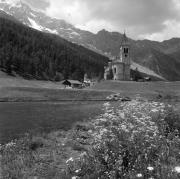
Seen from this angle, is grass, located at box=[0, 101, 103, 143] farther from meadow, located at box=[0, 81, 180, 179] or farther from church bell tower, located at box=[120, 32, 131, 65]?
church bell tower, located at box=[120, 32, 131, 65]

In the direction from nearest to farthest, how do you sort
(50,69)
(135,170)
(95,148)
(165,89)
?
(135,170)
(95,148)
(165,89)
(50,69)

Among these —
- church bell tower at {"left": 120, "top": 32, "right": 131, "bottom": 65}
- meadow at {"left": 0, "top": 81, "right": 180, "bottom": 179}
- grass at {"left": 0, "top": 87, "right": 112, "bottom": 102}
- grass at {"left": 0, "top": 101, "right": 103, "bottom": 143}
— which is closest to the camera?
meadow at {"left": 0, "top": 81, "right": 180, "bottom": 179}

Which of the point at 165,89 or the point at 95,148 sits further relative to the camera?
the point at 165,89

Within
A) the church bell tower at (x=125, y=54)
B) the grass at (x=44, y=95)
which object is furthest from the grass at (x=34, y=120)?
the church bell tower at (x=125, y=54)

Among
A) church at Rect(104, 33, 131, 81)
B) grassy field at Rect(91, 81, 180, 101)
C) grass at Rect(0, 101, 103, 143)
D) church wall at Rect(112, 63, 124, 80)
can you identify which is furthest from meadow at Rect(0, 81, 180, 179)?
church at Rect(104, 33, 131, 81)

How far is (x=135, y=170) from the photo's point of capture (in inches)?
312

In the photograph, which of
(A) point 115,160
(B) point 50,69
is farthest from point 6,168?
(B) point 50,69

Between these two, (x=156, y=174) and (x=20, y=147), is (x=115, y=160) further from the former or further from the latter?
(x=20, y=147)

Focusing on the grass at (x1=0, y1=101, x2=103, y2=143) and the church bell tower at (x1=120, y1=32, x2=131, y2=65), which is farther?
the church bell tower at (x1=120, y1=32, x2=131, y2=65)

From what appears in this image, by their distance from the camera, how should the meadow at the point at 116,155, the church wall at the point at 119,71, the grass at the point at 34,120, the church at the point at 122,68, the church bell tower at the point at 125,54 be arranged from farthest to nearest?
1. the church bell tower at the point at 125,54
2. the church at the point at 122,68
3. the church wall at the point at 119,71
4. the grass at the point at 34,120
5. the meadow at the point at 116,155

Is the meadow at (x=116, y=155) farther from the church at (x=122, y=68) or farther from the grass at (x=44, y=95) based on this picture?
the church at (x=122, y=68)

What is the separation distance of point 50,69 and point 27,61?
18.1 meters

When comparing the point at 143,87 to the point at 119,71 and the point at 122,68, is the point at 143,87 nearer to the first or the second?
the point at 119,71

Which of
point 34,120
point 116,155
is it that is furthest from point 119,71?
point 116,155
